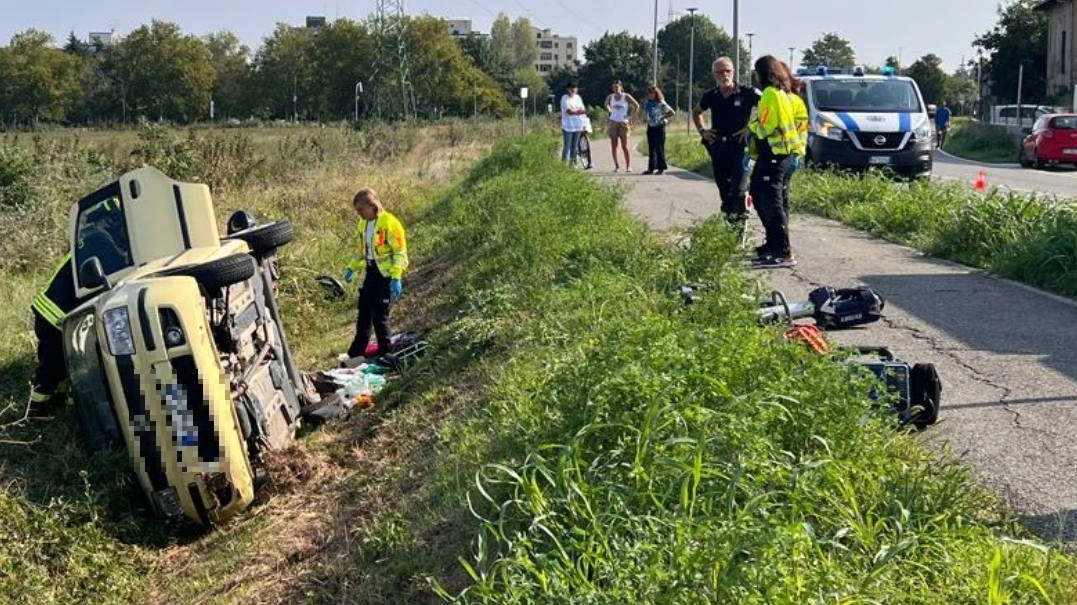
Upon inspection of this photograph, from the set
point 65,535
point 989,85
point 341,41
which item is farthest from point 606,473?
point 989,85

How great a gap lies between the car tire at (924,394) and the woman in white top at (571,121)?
1508 cm

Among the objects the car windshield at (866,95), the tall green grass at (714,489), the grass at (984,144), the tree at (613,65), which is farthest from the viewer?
the tree at (613,65)

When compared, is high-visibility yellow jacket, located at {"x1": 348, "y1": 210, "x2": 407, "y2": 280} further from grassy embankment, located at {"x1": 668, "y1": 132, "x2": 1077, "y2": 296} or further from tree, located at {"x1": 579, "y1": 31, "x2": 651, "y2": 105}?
tree, located at {"x1": 579, "y1": 31, "x2": 651, "y2": 105}

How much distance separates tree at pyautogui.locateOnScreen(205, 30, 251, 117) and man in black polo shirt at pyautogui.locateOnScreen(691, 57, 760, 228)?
5191 cm

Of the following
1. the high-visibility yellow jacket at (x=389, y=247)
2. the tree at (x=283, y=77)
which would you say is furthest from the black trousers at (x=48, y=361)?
the tree at (x=283, y=77)

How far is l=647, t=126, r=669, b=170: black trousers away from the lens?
20.2 m

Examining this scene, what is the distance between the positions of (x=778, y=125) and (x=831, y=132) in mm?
8750

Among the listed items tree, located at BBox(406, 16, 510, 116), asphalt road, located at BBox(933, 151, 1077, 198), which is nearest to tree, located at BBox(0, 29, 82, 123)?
tree, located at BBox(406, 16, 510, 116)

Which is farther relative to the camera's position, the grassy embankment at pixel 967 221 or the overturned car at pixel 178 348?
the grassy embankment at pixel 967 221

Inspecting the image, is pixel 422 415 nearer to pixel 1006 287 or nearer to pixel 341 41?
pixel 1006 287

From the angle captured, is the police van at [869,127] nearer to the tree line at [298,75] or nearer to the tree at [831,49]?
the tree line at [298,75]

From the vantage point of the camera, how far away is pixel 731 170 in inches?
417

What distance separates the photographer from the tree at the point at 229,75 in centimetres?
6320

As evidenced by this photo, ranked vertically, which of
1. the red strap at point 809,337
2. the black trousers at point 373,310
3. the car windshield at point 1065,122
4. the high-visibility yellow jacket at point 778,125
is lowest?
the car windshield at point 1065,122
